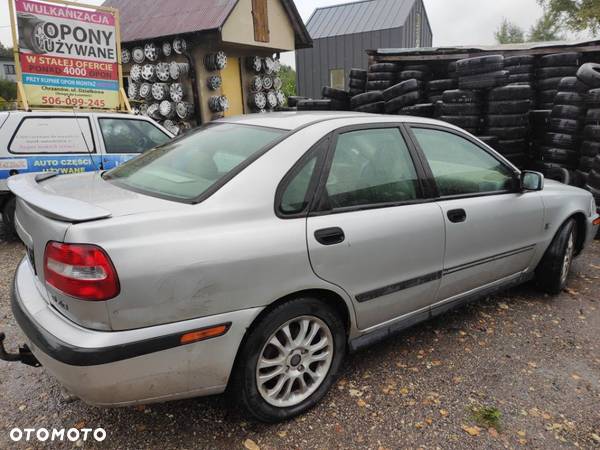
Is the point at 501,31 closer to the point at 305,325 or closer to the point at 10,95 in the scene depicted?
the point at 10,95

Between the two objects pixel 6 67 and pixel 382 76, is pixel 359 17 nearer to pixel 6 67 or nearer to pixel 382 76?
pixel 382 76

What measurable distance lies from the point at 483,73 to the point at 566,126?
1420mm

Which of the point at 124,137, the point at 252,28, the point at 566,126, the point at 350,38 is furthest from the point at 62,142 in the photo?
the point at 350,38

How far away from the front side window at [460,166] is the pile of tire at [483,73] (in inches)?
157

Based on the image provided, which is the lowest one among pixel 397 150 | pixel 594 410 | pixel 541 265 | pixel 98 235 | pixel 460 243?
pixel 594 410

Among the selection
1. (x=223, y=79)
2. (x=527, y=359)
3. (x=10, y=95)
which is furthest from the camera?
(x=10, y=95)

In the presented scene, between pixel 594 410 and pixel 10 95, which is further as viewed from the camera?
pixel 10 95

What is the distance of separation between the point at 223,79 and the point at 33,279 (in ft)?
Answer: 41.2

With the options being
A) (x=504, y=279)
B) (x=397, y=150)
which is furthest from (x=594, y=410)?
(x=397, y=150)

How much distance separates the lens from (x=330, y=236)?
7.71 feet

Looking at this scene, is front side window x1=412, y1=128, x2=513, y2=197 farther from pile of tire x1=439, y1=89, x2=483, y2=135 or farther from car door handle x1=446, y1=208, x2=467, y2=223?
pile of tire x1=439, y1=89, x2=483, y2=135

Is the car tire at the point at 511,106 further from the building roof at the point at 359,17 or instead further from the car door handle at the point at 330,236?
the building roof at the point at 359,17

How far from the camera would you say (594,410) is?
257 cm

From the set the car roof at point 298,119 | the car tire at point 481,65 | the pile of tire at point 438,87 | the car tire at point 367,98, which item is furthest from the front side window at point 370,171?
the car tire at point 367,98
